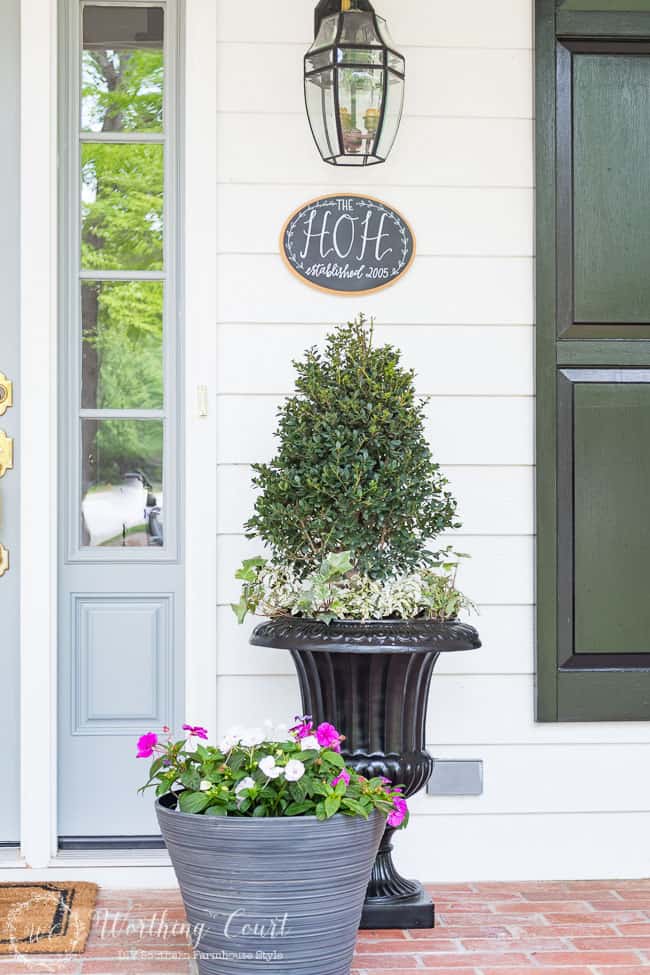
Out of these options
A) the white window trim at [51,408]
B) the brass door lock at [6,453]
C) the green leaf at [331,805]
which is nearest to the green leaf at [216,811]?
the green leaf at [331,805]

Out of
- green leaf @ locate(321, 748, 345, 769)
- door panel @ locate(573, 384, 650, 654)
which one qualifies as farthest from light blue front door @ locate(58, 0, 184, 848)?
door panel @ locate(573, 384, 650, 654)

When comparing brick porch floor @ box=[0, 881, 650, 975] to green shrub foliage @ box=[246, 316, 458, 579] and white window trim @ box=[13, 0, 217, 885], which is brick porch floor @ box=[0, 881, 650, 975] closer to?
white window trim @ box=[13, 0, 217, 885]

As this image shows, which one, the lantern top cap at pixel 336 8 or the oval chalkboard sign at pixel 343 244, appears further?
the oval chalkboard sign at pixel 343 244

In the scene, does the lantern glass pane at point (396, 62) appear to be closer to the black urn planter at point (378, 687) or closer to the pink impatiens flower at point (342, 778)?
the black urn planter at point (378, 687)

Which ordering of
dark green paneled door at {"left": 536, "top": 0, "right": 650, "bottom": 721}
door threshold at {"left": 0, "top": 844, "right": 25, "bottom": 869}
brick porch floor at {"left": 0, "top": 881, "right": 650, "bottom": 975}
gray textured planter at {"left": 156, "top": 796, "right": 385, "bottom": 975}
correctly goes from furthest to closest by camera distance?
1. dark green paneled door at {"left": 536, "top": 0, "right": 650, "bottom": 721}
2. door threshold at {"left": 0, "top": 844, "right": 25, "bottom": 869}
3. brick porch floor at {"left": 0, "top": 881, "right": 650, "bottom": 975}
4. gray textured planter at {"left": 156, "top": 796, "right": 385, "bottom": 975}

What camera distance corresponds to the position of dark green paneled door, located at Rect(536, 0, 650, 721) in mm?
3361

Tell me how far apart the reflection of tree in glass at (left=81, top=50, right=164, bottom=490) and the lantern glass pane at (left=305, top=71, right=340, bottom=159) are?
0.55m

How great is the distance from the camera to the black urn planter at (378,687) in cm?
277

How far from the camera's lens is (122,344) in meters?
3.43

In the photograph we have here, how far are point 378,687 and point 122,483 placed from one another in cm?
106

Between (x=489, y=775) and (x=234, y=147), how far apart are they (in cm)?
200

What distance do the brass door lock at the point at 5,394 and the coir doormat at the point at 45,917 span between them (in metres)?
1.36

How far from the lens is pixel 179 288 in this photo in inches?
134

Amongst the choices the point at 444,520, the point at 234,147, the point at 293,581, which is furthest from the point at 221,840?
the point at 234,147
